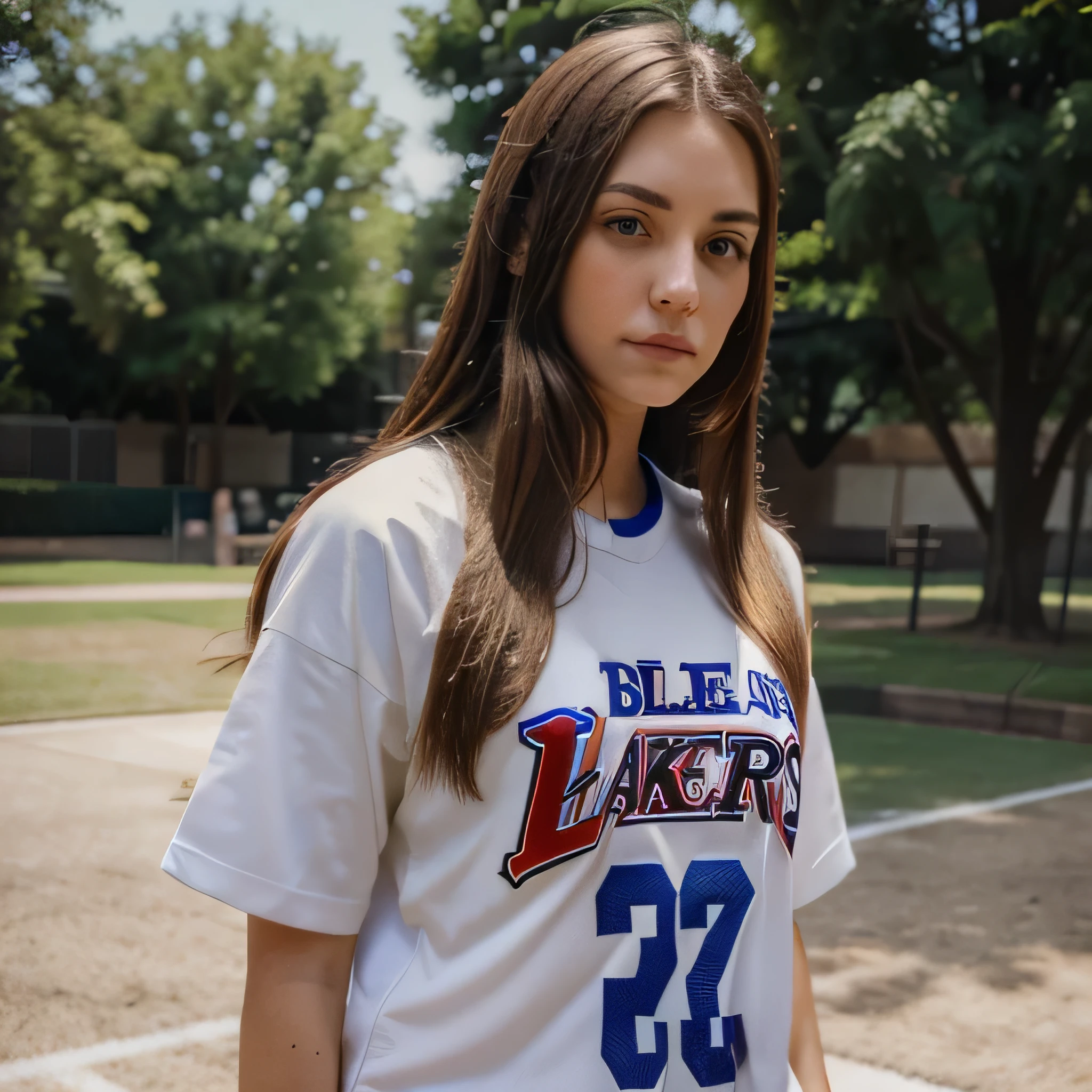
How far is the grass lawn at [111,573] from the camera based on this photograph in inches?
307

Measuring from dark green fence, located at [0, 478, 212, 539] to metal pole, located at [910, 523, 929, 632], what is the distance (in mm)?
6881

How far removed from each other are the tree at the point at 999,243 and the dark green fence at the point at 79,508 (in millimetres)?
5567

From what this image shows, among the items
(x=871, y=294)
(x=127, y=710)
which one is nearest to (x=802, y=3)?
(x=871, y=294)

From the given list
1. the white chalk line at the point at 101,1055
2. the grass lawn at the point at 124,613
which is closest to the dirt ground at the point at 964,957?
the white chalk line at the point at 101,1055

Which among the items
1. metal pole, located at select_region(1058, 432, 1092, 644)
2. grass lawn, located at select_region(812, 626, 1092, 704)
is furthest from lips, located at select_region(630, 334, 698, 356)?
metal pole, located at select_region(1058, 432, 1092, 644)

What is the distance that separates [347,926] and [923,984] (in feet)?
12.1

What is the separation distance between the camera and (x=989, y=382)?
1233 cm

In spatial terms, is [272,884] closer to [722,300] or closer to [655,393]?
[655,393]

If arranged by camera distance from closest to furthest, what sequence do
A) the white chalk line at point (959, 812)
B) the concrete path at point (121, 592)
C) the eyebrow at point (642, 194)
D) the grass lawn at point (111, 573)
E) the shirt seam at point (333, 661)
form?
1. the shirt seam at point (333, 661)
2. the eyebrow at point (642, 194)
3. the white chalk line at point (959, 812)
4. the grass lawn at point (111, 573)
5. the concrete path at point (121, 592)

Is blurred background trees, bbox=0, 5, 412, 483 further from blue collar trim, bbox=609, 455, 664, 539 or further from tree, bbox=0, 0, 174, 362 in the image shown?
blue collar trim, bbox=609, 455, 664, 539

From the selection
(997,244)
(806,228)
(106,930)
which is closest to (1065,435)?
(997,244)

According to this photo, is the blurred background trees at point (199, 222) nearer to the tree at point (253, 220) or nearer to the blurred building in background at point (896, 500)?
the tree at point (253, 220)

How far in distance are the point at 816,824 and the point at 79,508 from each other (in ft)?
21.3

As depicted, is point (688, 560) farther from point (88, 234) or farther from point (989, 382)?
point (989, 382)
